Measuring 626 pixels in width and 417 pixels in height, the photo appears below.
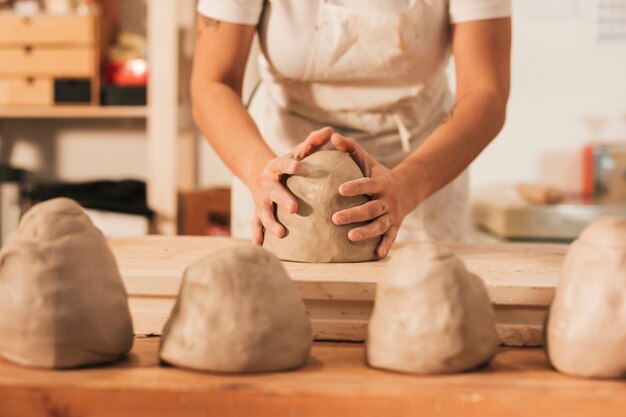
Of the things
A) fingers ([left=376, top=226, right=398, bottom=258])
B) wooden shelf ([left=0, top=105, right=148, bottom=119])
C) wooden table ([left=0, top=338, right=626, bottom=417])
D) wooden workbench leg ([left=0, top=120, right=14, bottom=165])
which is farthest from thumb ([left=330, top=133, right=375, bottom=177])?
wooden workbench leg ([left=0, top=120, right=14, bottom=165])

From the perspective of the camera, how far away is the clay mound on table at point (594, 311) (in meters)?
0.71

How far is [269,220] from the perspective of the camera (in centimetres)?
123

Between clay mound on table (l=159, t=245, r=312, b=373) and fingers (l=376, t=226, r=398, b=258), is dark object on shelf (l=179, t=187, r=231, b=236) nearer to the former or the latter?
fingers (l=376, t=226, r=398, b=258)

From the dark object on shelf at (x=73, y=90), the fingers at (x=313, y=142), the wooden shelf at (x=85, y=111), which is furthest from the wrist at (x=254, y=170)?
the dark object on shelf at (x=73, y=90)

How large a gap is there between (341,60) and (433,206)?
1.32 ft

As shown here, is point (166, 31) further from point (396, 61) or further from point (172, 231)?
point (396, 61)

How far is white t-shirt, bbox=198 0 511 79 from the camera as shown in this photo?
1.52 meters

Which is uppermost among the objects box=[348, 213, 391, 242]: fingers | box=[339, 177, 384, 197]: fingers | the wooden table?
box=[339, 177, 384, 197]: fingers

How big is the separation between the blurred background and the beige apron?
3.18 feet

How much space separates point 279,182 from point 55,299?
0.55m

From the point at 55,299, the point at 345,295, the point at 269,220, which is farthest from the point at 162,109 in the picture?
A: the point at 55,299

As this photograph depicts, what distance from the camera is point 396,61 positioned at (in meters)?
1.58

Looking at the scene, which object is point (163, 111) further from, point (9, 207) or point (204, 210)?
point (9, 207)

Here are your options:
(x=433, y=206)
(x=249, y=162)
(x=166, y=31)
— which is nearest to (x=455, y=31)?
(x=433, y=206)
